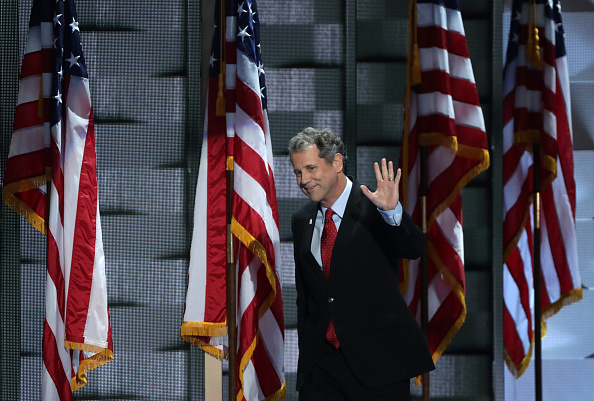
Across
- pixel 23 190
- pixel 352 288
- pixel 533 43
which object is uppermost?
pixel 533 43

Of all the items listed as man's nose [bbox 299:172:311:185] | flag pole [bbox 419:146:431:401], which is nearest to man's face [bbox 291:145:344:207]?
man's nose [bbox 299:172:311:185]

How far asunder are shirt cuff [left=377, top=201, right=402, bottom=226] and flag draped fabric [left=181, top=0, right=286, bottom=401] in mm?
905

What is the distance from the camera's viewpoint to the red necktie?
2822 millimetres

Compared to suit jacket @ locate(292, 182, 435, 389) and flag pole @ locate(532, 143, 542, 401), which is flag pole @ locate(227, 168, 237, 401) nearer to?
suit jacket @ locate(292, 182, 435, 389)

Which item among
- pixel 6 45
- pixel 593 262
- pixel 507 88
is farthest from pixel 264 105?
pixel 593 262

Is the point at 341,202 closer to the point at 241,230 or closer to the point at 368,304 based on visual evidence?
the point at 368,304

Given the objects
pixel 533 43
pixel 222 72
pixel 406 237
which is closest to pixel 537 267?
pixel 533 43

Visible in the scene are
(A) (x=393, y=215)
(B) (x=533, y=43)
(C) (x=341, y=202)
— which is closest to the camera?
(A) (x=393, y=215)

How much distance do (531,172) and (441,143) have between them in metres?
0.69

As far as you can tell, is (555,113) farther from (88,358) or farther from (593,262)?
(88,358)

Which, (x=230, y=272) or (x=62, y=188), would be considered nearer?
(x=230, y=272)

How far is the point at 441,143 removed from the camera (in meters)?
3.73

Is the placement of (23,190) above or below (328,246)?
above

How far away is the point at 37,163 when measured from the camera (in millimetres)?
3572
